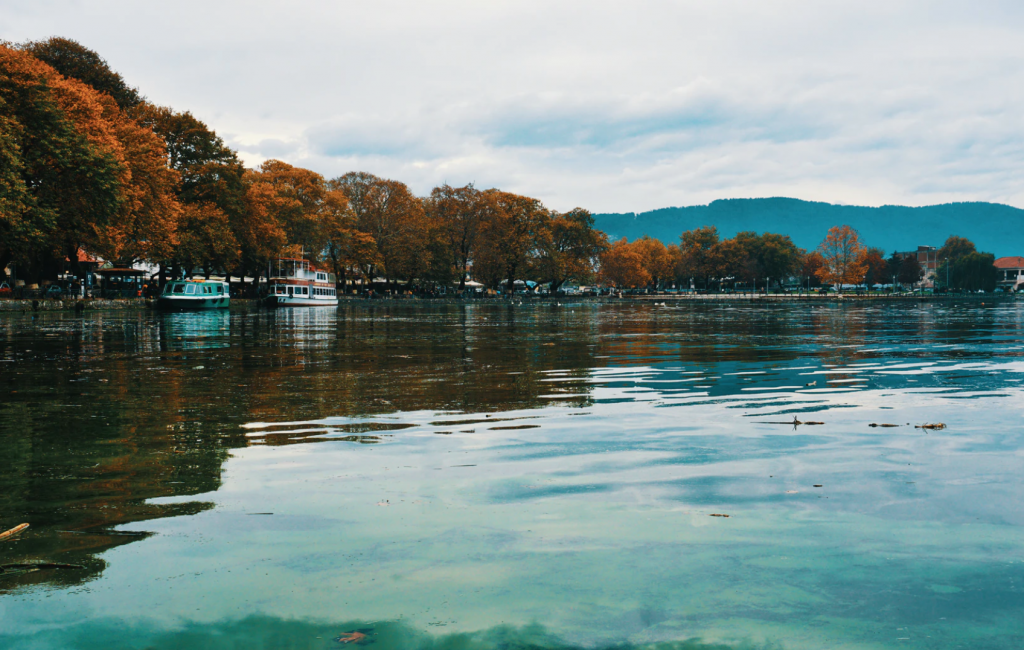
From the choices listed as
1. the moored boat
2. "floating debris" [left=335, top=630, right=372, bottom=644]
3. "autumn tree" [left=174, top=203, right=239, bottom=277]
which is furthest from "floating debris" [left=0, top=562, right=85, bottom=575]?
"autumn tree" [left=174, top=203, right=239, bottom=277]

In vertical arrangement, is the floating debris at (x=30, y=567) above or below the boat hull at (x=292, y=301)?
below

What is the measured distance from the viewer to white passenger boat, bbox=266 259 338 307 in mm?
88750

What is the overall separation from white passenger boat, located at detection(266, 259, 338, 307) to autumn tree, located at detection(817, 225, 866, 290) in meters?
101

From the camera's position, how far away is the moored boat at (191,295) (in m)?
68.1

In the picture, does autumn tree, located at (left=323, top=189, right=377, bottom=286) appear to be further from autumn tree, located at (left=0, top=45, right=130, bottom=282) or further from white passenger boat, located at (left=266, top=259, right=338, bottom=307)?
autumn tree, located at (left=0, top=45, right=130, bottom=282)

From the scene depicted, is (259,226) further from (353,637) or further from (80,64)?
(353,637)

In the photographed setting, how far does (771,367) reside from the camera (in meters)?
19.2

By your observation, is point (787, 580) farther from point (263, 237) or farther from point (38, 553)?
point (263, 237)

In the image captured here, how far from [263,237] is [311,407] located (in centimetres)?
8111

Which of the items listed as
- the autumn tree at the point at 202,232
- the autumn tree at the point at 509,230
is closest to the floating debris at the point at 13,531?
the autumn tree at the point at 202,232

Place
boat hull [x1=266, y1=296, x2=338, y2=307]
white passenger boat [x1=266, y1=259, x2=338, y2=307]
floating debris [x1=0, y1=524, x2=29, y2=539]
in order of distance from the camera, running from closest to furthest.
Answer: floating debris [x1=0, y1=524, x2=29, y2=539] < boat hull [x1=266, y1=296, x2=338, y2=307] < white passenger boat [x1=266, y1=259, x2=338, y2=307]

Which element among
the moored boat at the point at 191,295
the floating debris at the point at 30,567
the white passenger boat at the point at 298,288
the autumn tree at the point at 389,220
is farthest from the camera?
the autumn tree at the point at 389,220

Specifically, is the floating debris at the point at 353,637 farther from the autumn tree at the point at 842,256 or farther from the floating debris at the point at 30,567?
the autumn tree at the point at 842,256

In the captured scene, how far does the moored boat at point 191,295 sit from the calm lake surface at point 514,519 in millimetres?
57176
